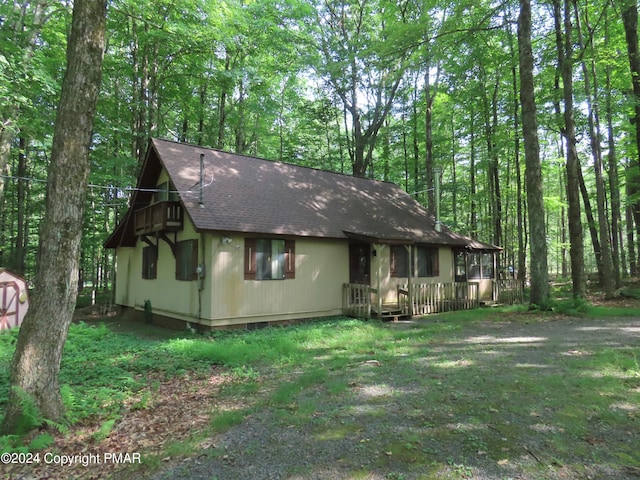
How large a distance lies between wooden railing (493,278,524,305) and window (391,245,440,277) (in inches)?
116

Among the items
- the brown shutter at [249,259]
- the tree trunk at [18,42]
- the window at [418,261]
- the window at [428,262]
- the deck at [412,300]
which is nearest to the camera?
the tree trunk at [18,42]

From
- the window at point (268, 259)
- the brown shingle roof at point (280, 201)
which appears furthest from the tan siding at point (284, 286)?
the brown shingle roof at point (280, 201)

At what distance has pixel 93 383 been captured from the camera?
5801 mm

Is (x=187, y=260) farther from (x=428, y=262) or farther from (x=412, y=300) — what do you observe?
(x=428, y=262)

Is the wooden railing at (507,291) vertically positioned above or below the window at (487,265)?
below

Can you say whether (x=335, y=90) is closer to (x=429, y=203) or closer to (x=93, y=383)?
(x=429, y=203)

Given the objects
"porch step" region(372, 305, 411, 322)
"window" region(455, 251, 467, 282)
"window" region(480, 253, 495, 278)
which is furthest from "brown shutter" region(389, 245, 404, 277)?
"window" region(480, 253, 495, 278)

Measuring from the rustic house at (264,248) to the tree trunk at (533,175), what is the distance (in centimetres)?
332

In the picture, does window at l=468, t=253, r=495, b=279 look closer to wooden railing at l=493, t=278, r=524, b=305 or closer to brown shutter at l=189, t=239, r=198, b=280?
wooden railing at l=493, t=278, r=524, b=305

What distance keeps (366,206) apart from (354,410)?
12.0 metres

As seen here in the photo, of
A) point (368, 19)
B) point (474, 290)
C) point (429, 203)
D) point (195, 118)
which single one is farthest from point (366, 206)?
point (368, 19)

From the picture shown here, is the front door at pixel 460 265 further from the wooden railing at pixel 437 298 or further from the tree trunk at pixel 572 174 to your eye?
the tree trunk at pixel 572 174

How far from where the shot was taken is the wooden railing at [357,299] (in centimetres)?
1235

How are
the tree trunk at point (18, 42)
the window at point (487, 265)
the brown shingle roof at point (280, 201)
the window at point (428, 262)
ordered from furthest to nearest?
the window at point (487, 265) < the window at point (428, 262) < the brown shingle roof at point (280, 201) < the tree trunk at point (18, 42)
